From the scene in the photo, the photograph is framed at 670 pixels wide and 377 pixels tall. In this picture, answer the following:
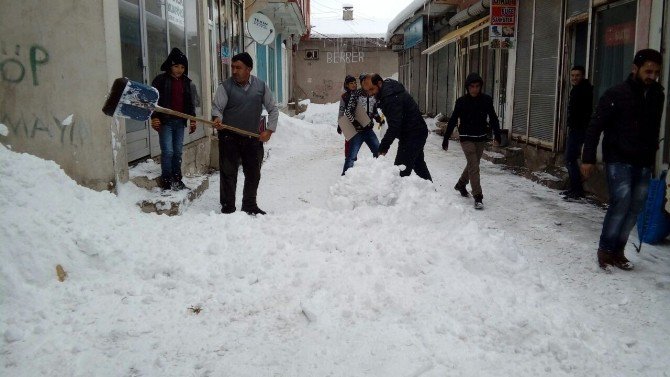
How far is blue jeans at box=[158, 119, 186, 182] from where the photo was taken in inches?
253

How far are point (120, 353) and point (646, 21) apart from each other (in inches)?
273

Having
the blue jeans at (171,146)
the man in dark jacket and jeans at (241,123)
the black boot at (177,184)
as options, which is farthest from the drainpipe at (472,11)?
the black boot at (177,184)

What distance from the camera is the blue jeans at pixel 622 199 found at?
4.78 meters

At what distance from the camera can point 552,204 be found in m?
7.62

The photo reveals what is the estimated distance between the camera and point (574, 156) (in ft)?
25.9

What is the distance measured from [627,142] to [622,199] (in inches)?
19.9

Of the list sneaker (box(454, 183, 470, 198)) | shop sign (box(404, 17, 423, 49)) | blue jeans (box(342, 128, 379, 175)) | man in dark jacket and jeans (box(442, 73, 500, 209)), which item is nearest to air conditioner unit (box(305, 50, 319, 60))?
shop sign (box(404, 17, 423, 49))

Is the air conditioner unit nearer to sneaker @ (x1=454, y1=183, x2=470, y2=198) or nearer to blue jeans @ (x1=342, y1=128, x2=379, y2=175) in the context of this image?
blue jeans @ (x1=342, y1=128, x2=379, y2=175)

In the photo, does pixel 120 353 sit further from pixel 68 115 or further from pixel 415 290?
pixel 68 115

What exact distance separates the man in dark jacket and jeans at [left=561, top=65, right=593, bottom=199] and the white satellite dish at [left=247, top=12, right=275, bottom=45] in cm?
676

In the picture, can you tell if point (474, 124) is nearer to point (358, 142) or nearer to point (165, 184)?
point (358, 142)

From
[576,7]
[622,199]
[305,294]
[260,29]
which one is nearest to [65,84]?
[305,294]

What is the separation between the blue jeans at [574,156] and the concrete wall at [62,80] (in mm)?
6172

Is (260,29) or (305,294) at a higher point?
(260,29)
